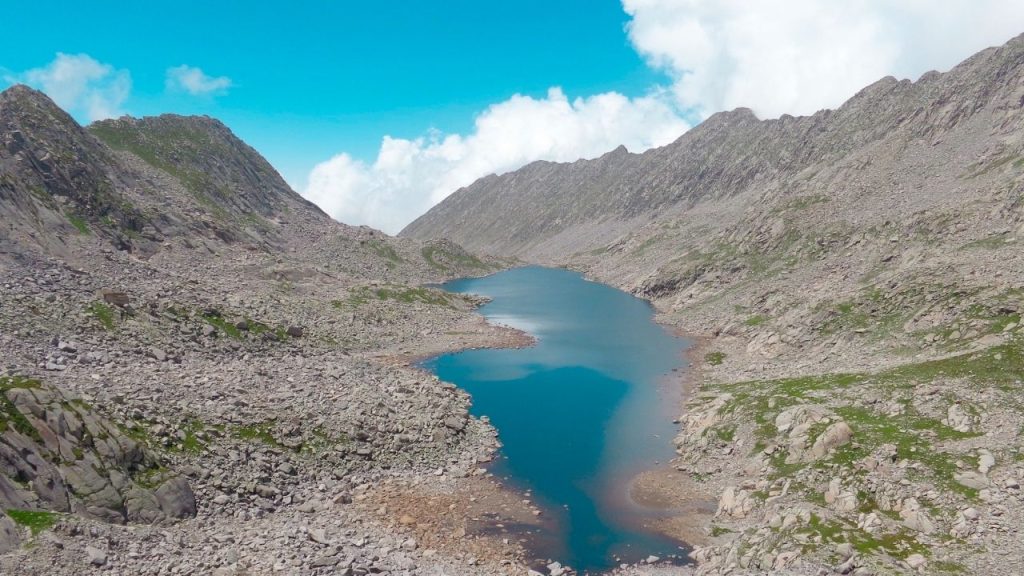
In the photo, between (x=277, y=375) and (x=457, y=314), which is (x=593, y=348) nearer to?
(x=457, y=314)

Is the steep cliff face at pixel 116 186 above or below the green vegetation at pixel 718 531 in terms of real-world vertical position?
above

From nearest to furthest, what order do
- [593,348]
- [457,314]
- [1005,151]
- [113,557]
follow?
[113,557] < [593,348] < [1005,151] < [457,314]

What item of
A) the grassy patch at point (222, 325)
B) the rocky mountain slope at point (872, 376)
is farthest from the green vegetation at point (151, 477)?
the grassy patch at point (222, 325)

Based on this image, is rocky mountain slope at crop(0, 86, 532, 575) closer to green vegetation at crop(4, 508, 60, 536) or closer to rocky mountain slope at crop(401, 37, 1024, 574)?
green vegetation at crop(4, 508, 60, 536)

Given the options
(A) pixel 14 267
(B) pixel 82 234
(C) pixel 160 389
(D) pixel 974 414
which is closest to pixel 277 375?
(C) pixel 160 389

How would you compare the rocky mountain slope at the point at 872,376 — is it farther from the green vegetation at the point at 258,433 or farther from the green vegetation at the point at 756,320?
the green vegetation at the point at 258,433

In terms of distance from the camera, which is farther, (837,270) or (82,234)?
(837,270)

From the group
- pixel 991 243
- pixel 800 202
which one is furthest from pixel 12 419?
pixel 800 202
